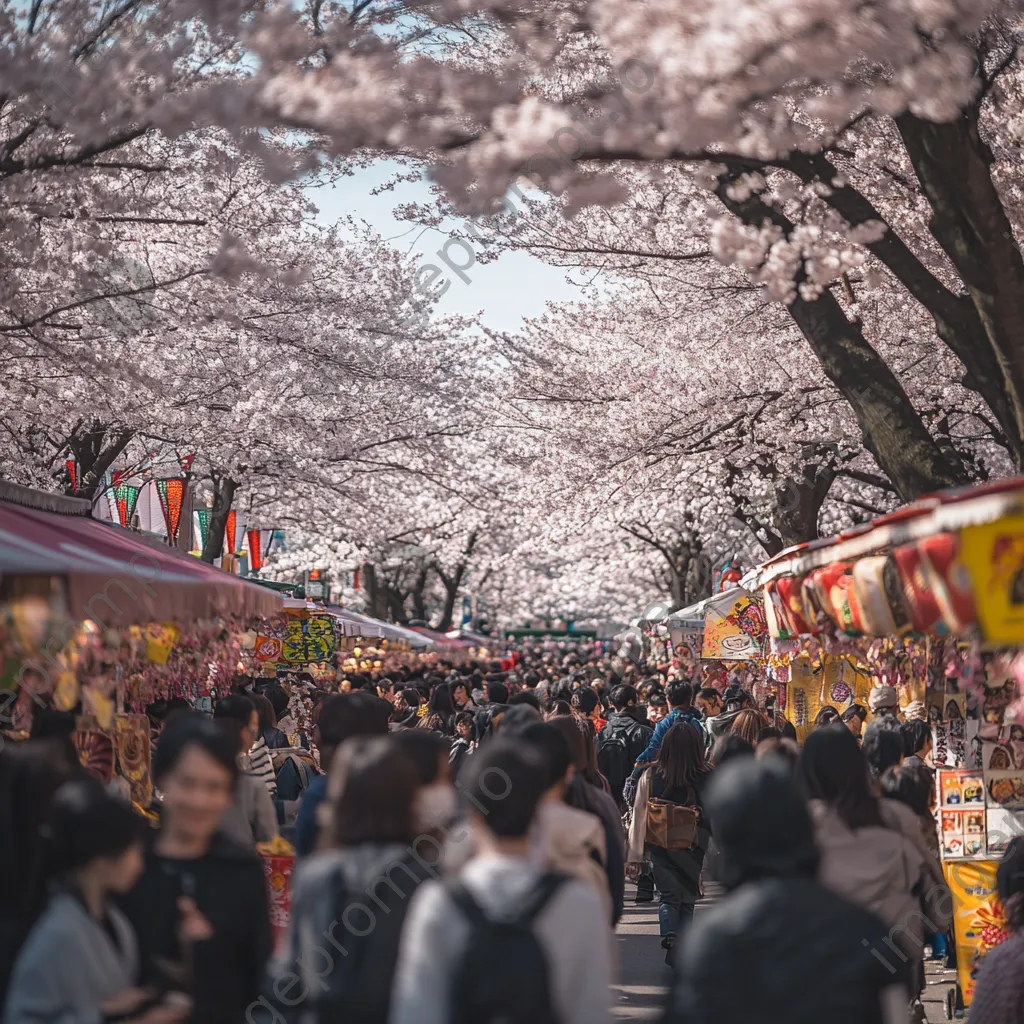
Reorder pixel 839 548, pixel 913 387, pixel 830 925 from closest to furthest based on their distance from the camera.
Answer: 1. pixel 830 925
2. pixel 839 548
3. pixel 913 387

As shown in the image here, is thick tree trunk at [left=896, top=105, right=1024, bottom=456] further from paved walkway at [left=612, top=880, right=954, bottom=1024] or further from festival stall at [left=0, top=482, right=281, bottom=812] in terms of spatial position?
festival stall at [left=0, top=482, right=281, bottom=812]

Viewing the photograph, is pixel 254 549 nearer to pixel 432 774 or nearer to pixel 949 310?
pixel 949 310

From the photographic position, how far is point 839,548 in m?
6.82

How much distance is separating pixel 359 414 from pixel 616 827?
16080 mm

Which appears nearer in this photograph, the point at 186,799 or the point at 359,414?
the point at 186,799

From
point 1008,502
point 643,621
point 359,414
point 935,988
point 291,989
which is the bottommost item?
point 935,988

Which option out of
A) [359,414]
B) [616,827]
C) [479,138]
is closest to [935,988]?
[616,827]

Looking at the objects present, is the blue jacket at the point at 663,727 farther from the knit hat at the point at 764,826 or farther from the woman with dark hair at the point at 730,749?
the knit hat at the point at 764,826

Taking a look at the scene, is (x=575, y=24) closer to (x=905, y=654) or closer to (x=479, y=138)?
(x=479, y=138)

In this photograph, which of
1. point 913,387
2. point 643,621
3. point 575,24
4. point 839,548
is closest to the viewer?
point 839,548

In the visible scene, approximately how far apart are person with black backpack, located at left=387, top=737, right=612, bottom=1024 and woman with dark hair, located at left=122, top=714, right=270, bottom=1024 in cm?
84

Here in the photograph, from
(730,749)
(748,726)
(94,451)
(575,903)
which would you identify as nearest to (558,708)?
(748,726)

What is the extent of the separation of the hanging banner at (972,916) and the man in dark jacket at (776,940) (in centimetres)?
492

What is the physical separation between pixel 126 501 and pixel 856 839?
57.3 ft
